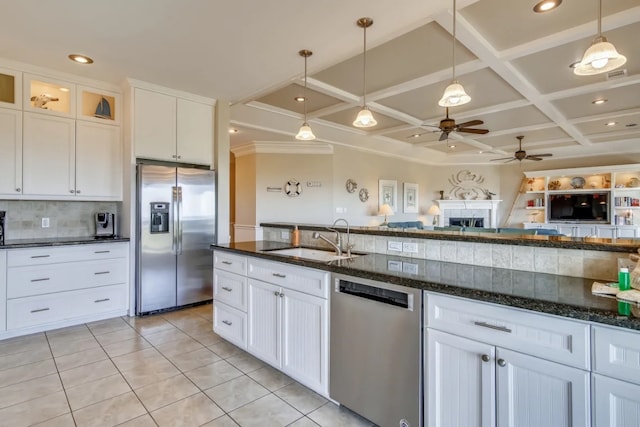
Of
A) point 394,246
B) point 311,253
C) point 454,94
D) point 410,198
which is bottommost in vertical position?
point 311,253

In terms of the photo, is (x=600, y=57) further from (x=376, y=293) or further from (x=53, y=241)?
(x=53, y=241)

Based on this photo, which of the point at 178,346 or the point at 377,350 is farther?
the point at 178,346

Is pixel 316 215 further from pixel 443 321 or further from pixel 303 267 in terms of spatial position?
pixel 443 321

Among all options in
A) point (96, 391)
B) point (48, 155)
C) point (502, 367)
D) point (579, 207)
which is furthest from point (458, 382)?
point (579, 207)

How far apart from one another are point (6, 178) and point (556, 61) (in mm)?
5810

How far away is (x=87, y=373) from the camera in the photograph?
2.48 metres

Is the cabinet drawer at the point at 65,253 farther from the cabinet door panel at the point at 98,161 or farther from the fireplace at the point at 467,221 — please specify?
the fireplace at the point at 467,221

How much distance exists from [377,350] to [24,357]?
295cm

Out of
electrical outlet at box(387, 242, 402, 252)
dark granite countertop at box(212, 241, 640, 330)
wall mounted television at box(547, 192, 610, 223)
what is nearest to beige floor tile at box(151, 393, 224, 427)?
dark granite countertop at box(212, 241, 640, 330)

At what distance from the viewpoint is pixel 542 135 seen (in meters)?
6.87

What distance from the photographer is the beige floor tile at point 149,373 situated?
236 cm

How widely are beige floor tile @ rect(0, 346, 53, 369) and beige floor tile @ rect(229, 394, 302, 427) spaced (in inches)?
75.4

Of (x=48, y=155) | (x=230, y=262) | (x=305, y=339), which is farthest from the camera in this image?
(x=48, y=155)

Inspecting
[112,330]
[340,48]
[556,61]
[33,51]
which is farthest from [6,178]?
[556,61]
